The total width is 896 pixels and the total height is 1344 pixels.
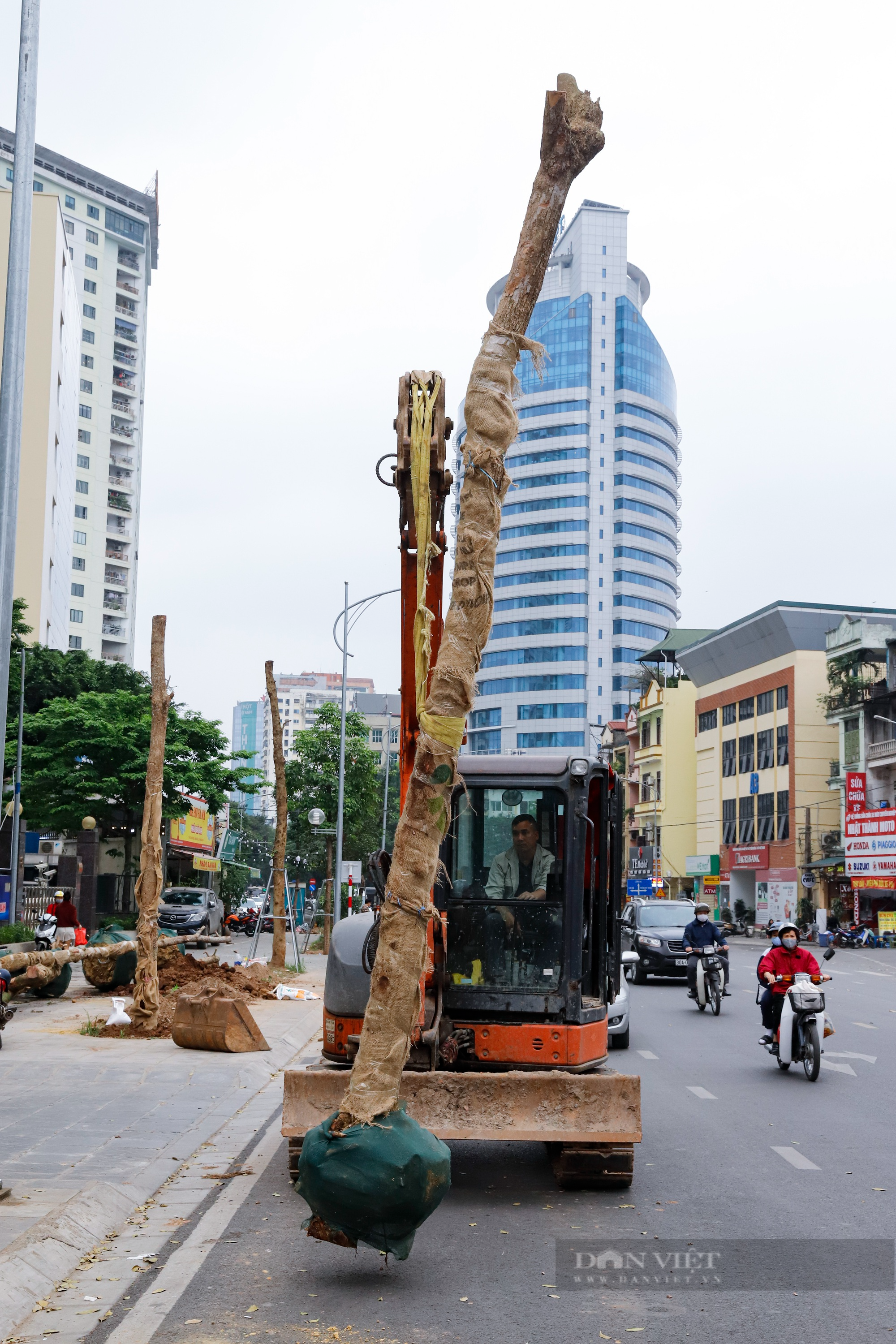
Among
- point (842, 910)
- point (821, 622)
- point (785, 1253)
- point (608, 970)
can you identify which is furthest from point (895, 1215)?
point (821, 622)

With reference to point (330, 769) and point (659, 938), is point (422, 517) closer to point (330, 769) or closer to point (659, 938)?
point (659, 938)

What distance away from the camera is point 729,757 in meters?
74.9

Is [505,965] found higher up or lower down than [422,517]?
lower down

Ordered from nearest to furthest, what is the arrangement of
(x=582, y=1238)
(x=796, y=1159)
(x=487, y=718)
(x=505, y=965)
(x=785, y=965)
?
(x=582, y=1238)
(x=505, y=965)
(x=796, y=1159)
(x=785, y=965)
(x=487, y=718)

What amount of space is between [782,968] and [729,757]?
62766 millimetres

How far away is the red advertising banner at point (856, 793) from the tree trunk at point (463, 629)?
53.1 m

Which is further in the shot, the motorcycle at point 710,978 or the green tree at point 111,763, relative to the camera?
the green tree at point 111,763

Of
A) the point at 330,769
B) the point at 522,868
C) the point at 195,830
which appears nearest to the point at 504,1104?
the point at 522,868

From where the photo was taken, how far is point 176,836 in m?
47.6

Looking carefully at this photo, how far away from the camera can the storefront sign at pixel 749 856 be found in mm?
67938

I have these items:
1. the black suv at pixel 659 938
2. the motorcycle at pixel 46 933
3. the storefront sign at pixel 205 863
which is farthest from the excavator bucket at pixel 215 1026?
the storefront sign at pixel 205 863

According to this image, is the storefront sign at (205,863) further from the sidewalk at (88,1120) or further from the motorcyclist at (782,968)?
the motorcyclist at (782,968)

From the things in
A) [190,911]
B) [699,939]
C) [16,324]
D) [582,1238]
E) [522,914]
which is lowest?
[190,911]

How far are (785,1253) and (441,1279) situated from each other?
1.71 metres
